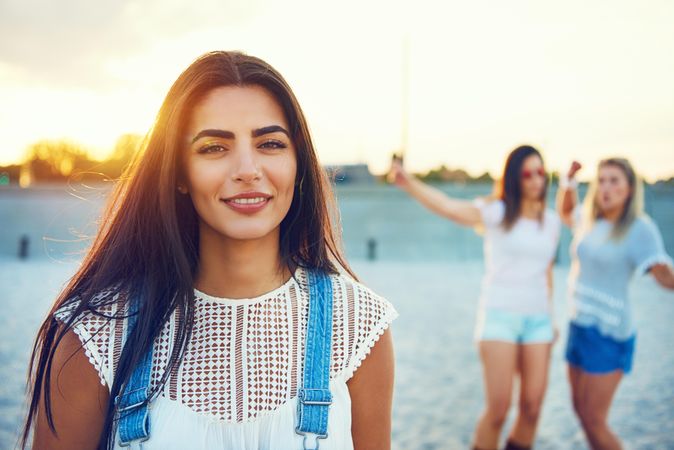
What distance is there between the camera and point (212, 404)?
170 cm

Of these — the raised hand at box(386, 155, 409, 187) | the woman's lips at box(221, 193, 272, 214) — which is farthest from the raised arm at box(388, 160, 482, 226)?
the woman's lips at box(221, 193, 272, 214)

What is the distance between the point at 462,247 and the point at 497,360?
2306 cm

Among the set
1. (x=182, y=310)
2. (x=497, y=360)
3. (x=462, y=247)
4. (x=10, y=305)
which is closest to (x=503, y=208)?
(x=497, y=360)

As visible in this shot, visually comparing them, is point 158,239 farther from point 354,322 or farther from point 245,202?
point 354,322

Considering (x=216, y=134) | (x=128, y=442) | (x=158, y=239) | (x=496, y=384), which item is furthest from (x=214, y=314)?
(x=496, y=384)

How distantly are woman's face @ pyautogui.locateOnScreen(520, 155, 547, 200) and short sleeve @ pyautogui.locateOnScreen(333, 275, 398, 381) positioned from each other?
285cm

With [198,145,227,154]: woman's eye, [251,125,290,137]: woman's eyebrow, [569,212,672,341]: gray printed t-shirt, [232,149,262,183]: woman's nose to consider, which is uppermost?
[251,125,290,137]: woman's eyebrow

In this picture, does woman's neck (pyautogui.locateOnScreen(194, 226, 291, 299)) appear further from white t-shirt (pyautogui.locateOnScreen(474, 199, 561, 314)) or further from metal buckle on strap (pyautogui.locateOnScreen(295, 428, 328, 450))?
white t-shirt (pyautogui.locateOnScreen(474, 199, 561, 314))

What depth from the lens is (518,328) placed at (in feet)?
13.6

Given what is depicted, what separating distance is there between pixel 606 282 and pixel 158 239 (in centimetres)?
332

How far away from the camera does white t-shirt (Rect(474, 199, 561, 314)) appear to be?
167 inches

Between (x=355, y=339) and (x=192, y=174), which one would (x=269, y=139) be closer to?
(x=192, y=174)

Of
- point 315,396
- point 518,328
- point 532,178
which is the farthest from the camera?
point 532,178

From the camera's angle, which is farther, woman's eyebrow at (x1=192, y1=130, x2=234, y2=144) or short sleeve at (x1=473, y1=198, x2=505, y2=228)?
short sleeve at (x1=473, y1=198, x2=505, y2=228)
